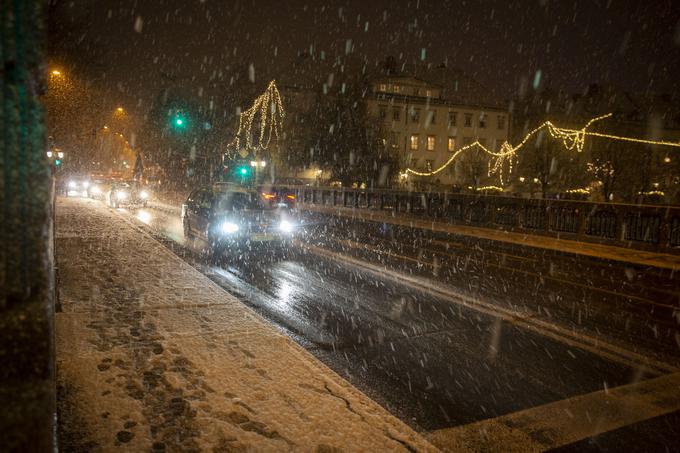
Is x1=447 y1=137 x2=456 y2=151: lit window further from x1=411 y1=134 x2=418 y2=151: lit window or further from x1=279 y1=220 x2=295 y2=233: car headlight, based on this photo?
x1=279 y1=220 x2=295 y2=233: car headlight

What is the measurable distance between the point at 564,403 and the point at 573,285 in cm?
665

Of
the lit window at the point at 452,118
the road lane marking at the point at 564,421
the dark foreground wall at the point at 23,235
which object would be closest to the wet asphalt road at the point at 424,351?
the road lane marking at the point at 564,421

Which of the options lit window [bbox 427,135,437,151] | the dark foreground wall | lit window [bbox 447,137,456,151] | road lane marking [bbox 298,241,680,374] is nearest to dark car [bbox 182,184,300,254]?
road lane marking [bbox 298,241,680,374]

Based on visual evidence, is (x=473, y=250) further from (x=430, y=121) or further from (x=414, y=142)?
(x=430, y=121)

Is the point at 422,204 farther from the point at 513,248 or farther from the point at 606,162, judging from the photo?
the point at 606,162

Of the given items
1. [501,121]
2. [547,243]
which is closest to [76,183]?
[547,243]

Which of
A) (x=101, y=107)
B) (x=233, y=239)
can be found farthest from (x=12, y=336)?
(x=101, y=107)

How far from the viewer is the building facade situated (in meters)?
66.1

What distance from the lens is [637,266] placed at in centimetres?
1348

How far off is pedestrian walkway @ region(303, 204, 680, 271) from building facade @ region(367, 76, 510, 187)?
3805 centimetres

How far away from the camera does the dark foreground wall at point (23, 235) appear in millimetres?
1268

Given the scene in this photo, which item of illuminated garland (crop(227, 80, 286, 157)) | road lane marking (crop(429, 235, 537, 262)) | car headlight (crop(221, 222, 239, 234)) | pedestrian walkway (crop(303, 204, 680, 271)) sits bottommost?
road lane marking (crop(429, 235, 537, 262))

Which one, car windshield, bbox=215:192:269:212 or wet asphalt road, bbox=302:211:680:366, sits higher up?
car windshield, bbox=215:192:269:212

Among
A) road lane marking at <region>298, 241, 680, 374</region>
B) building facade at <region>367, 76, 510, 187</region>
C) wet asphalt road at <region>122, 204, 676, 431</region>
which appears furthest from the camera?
building facade at <region>367, 76, 510, 187</region>
